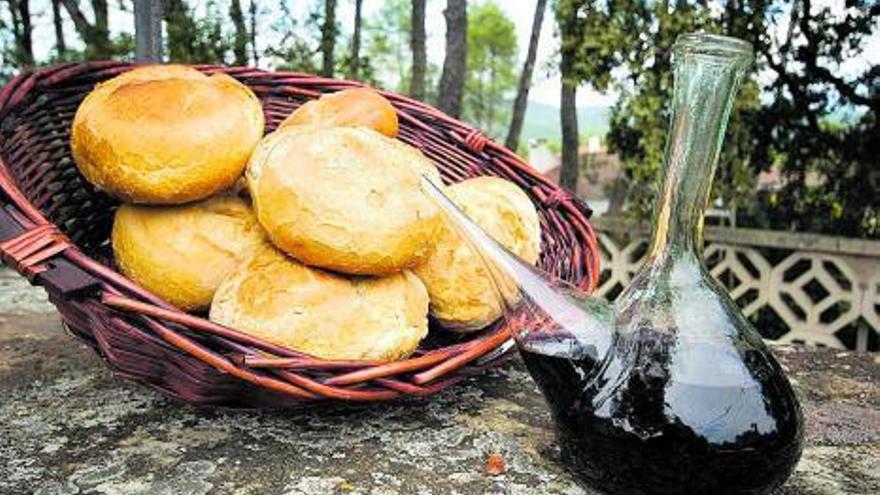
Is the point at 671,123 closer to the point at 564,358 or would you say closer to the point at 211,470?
the point at 564,358

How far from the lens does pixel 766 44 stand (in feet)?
9.89

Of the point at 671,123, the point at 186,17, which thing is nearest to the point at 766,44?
the point at 186,17

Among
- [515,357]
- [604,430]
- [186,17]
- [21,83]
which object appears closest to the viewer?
[604,430]

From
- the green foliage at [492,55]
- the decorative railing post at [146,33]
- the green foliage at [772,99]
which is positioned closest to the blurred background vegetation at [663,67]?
the green foliage at [772,99]

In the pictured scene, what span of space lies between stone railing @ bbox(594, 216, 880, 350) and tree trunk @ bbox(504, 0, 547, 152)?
0.64 meters

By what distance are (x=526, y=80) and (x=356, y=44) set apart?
2.89 feet

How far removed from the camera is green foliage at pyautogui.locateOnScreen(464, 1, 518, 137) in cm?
1299

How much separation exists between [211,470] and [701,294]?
49cm

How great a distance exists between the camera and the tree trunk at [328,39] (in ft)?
10.2

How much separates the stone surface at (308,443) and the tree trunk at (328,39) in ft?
7.08

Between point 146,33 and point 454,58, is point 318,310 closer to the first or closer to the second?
point 146,33

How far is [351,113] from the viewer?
3.58 feet

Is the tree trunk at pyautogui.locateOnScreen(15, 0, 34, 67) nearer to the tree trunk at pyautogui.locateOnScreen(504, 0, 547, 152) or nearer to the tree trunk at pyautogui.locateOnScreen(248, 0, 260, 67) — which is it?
the tree trunk at pyautogui.locateOnScreen(248, 0, 260, 67)

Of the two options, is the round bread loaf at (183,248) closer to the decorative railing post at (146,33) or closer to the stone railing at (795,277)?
the decorative railing post at (146,33)
